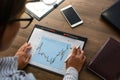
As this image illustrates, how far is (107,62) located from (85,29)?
0.65 ft

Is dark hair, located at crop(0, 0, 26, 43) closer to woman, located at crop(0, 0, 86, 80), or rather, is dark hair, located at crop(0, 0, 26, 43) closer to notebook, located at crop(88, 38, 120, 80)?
woman, located at crop(0, 0, 86, 80)

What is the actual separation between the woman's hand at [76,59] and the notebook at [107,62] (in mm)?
42

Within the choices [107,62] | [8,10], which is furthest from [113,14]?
[8,10]

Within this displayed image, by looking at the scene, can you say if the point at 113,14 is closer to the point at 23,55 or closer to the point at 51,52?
the point at 51,52

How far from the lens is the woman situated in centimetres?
76

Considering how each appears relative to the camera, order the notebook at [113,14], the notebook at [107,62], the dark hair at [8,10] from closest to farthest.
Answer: the dark hair at [8,10] < the notebook at [107,62] < the notebook at [113,14]

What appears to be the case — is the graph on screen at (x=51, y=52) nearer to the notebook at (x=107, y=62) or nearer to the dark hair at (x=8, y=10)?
the notebook at (x=107, y=62)

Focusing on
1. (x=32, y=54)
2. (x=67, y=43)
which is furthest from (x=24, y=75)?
(x=67, y=43)

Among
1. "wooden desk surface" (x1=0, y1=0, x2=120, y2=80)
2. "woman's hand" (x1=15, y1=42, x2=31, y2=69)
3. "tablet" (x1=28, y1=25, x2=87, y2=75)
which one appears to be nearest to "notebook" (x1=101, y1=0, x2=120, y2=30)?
"wooden desk surface" (x1=0, y1=0, x2=120, y2=80)

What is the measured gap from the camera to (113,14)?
3.86ft

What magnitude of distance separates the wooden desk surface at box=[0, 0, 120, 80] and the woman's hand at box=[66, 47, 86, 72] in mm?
21

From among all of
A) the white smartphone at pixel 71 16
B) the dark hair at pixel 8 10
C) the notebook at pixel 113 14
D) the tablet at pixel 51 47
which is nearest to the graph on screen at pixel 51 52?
the tablet at pixel 51 47

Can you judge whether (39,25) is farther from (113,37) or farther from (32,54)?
(113,37)

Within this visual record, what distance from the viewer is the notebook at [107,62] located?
104 centimetres
